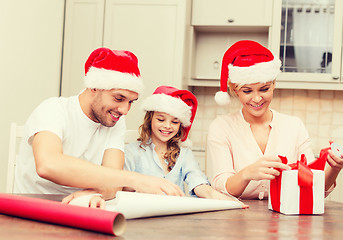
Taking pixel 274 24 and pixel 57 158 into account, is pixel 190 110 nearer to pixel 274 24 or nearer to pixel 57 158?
pixel 57 158

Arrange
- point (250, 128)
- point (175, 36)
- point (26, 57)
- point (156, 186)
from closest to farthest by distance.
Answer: point (156, 186) → point (250, 128) → point (26, 57) → point (175, 36)

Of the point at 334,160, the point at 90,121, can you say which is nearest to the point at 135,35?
the point at 90,121

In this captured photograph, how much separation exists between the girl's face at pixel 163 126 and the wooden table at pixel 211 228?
77 centimetres

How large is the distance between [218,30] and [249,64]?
5.76 feet

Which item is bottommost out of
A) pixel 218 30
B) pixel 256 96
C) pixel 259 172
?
pixel 259 172

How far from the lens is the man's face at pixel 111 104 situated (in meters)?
1.62

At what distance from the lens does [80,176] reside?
126 cm

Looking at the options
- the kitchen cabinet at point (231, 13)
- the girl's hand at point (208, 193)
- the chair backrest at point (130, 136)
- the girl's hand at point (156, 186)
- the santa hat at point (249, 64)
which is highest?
the kitchen cabinet at point (231, 13)

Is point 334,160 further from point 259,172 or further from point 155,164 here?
point 155,164

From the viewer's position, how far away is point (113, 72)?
162 centimetres

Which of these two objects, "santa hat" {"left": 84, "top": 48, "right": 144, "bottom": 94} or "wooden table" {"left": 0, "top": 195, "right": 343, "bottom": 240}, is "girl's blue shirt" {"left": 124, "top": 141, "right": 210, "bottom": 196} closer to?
"santa hat" {"left": 84, "top": 48, "right": 144, "bottom": 94}

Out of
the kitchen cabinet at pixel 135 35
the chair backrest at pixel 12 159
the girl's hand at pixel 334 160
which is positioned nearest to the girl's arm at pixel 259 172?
the girl's hand at pixel 334 160

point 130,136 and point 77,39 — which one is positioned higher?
point 77,39

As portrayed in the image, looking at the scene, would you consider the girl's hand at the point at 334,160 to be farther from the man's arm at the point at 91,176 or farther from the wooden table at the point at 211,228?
the man's arm at the point at 91,176
